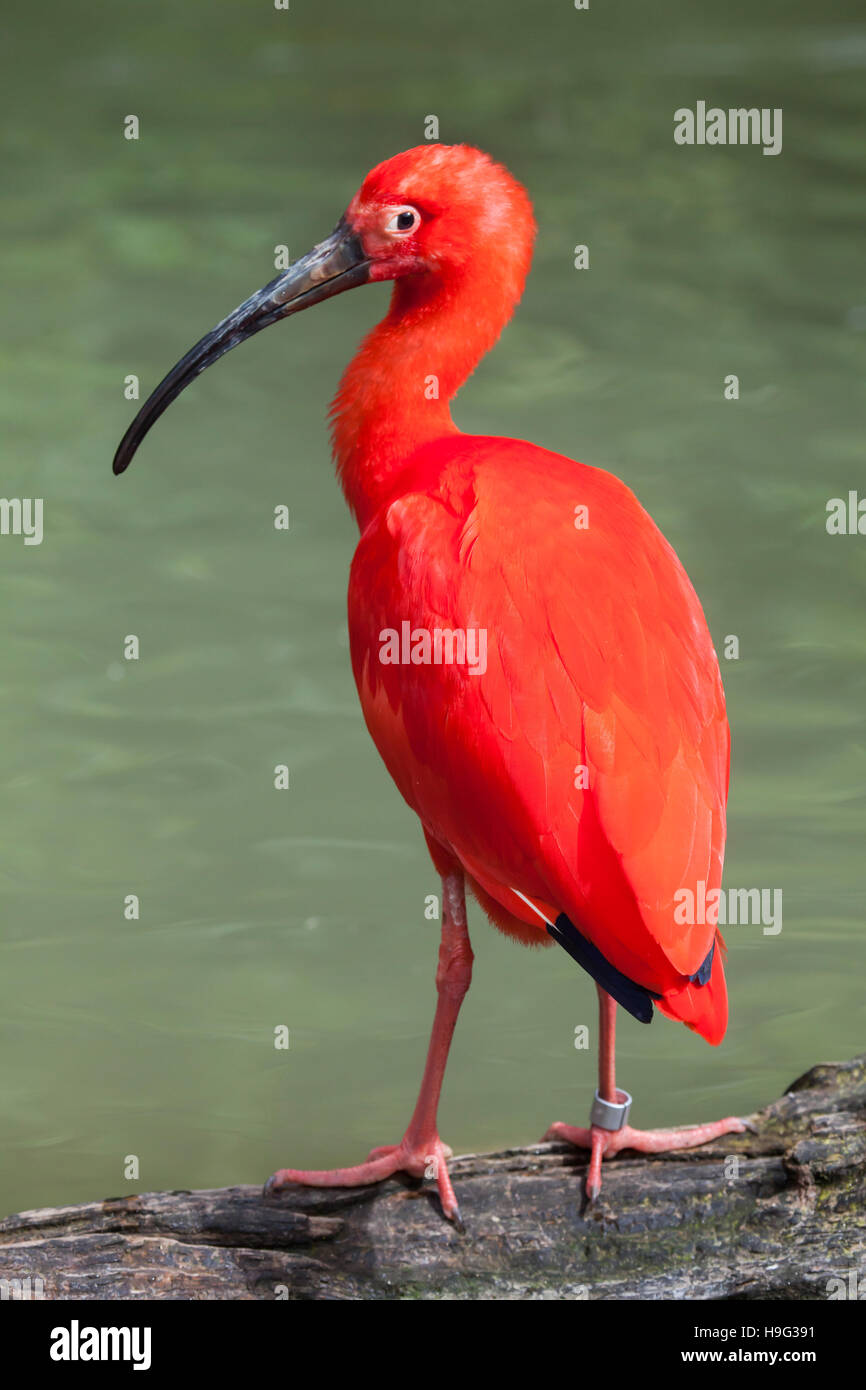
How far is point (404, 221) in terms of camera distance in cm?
207

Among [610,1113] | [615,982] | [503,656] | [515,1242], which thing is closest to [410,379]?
[503,656]

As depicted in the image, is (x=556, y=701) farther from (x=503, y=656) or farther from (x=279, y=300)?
(x=279, y=300)

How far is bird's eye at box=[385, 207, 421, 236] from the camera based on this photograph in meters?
2.06

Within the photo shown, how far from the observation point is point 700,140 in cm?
388

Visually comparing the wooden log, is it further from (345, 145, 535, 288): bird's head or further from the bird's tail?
(345, 145, 535, 288): bird's head

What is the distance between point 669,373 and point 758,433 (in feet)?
0.93

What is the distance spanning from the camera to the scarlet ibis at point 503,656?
1.76 metres

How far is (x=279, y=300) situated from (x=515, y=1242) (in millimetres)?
1391

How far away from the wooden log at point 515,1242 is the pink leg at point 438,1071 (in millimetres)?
30

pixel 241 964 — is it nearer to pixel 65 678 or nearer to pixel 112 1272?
pixel 65 678

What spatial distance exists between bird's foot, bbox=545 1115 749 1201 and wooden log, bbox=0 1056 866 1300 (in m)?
0.04

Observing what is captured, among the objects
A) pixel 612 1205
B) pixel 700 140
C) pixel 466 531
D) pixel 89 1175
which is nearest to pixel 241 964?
pixel 89 1175

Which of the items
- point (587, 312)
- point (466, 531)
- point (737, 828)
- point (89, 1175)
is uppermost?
point (587, 312)

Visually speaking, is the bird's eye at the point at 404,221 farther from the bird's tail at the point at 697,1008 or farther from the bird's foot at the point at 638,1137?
the bird's foot at the point at 638,1137
